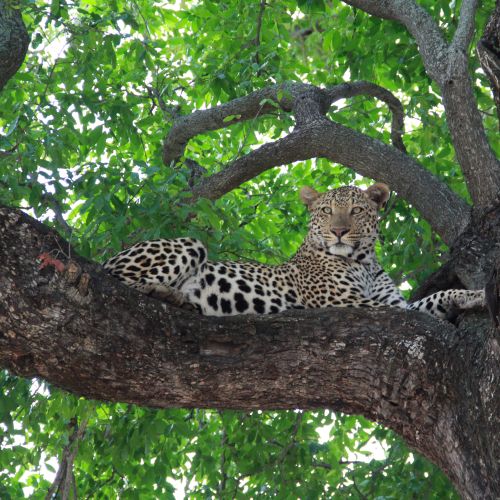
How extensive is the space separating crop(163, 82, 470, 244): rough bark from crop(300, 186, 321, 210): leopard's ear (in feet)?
3.07

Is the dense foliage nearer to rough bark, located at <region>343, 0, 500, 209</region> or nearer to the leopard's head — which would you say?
the leopard's head

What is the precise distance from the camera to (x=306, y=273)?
24.7 ft

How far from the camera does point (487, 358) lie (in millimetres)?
3920

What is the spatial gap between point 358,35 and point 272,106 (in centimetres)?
177

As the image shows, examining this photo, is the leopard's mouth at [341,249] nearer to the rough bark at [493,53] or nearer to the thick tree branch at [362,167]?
the thick tree branch at [362,167]

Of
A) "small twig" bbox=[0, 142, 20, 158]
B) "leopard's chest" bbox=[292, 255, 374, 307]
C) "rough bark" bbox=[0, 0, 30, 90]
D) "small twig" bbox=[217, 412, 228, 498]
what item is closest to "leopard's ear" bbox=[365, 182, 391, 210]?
"leopard's chest" bbox=[292, 255, 374, 307]

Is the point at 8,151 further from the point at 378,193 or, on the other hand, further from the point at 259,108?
the point at 378,193

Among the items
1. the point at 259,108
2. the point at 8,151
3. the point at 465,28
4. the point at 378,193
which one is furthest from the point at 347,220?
the point at 8,151

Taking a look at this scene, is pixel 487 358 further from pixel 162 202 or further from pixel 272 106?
pixel 272 106

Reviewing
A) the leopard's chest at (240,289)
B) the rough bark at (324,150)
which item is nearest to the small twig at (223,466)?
the leopard's chest at (240,289)

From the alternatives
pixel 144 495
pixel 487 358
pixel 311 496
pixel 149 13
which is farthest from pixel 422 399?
pixel 149 13

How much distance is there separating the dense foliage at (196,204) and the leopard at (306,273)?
1.03 feet

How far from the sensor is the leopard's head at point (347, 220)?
312 inches

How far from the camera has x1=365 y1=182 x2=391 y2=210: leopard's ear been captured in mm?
8234
